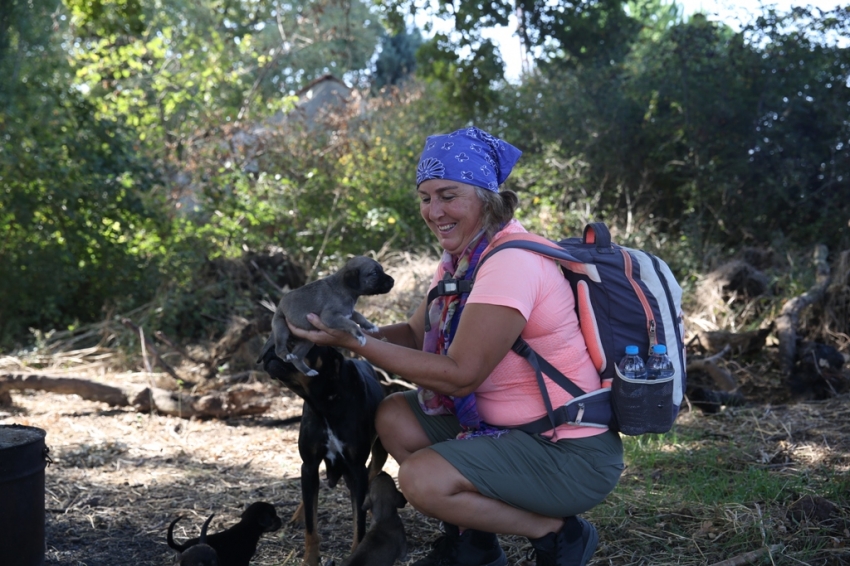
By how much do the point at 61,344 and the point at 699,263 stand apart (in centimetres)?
766

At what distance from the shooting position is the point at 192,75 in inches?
491

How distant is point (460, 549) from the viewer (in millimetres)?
3236

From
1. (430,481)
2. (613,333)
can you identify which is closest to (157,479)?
(430,481)

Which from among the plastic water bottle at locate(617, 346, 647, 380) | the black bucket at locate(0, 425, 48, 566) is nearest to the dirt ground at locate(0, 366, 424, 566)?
the black bucket at locate(0, 425, 48, 566)

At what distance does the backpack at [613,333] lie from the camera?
2.99m

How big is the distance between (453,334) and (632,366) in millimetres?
724

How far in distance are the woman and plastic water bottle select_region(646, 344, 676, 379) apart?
22cm

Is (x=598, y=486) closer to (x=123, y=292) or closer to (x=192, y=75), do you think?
(x=123, y=292)

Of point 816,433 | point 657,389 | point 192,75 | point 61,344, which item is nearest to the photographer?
point 657,389

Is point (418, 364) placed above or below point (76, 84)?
below

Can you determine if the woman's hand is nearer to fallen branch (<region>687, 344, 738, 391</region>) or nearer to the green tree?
fallen branch (<region>687, 344, 738, 391</region>)

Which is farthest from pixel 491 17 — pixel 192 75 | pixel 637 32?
pixel 192 75

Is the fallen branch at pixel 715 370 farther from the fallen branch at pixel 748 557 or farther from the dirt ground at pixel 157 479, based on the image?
the fallen branch at pixel 748 557

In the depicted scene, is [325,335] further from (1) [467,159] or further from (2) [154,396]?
(2) [154,396]
